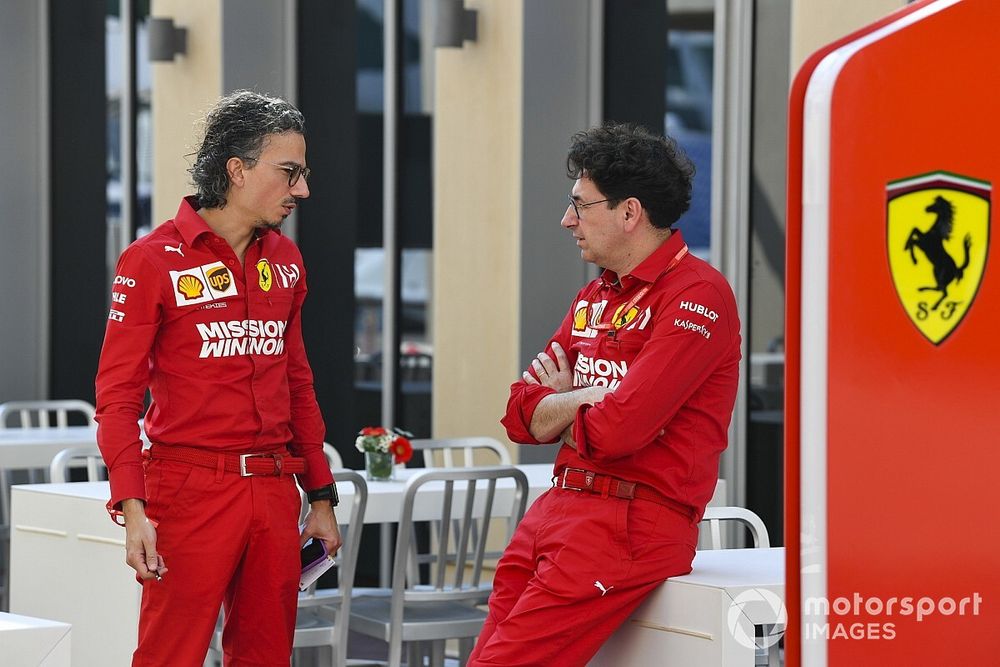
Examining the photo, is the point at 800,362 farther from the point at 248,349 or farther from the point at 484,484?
the point at 484,484

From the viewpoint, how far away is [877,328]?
1.59 meters

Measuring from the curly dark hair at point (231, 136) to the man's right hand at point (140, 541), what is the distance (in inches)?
22.1

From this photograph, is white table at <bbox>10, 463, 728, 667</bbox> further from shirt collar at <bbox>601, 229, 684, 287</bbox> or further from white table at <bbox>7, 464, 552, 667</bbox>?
Answer: shirt collar at <bbox>601, 229, 684, 287</bbox>

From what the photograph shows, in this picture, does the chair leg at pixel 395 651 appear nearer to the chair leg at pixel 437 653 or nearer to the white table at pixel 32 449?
the chair leg at pixel 437 653

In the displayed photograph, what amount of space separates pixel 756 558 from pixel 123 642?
1.44 metres

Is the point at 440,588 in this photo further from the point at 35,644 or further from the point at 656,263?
the point at 35,644

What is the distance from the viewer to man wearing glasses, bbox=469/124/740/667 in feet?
7.57

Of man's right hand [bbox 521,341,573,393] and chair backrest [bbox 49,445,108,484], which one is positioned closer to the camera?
man's right hand [bbox 521,341,573,393]

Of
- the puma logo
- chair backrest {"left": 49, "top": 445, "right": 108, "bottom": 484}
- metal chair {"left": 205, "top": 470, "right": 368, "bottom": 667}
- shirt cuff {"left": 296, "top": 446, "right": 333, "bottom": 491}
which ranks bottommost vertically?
metal chair {"left": 205, "top": 470, "right": 368, "bottom": 667}

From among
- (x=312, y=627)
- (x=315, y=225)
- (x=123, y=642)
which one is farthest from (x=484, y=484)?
(x=315, y=225)

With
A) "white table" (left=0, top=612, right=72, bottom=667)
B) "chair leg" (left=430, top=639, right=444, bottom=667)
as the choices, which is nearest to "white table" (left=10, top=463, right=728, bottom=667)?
"chair leg" (left=430, top=639, right=444, bottom=667)

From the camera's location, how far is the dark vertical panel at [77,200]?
800cm

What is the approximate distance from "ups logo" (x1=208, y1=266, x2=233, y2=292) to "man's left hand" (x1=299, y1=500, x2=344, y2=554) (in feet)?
1.51

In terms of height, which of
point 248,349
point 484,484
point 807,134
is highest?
point 807,134
